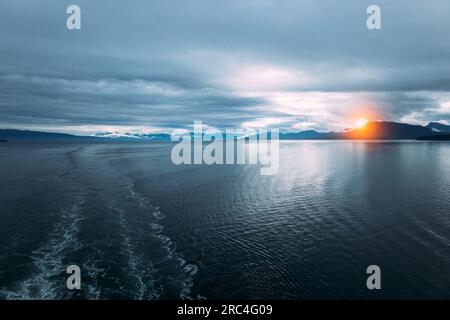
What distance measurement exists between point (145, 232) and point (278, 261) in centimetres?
1328

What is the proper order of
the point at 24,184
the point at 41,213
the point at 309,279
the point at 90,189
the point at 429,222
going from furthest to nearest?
1. the point at 24,184
2. the point at 90,189
3. the point at 41,213
4. the point at 429,222
5. the point at 309,279

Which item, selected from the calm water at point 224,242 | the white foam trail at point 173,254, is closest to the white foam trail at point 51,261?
the calm water at point 224,242

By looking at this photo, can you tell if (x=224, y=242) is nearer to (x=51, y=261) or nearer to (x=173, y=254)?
(x=173, y=254)

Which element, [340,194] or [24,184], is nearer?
[340,194]

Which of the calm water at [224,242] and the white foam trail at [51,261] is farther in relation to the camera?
the calm water at [224,242]

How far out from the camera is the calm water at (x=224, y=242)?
19.8 m

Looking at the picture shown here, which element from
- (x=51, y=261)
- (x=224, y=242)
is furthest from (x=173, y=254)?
(x=51, y=261)

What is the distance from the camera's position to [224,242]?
89.0ft

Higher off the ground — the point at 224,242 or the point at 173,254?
the point at 224,242

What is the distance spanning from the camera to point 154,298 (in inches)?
728

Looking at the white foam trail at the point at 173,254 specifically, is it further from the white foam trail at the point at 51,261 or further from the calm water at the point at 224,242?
the white foam trail at the point at 51,261

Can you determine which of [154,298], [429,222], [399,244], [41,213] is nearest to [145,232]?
[154,298]
